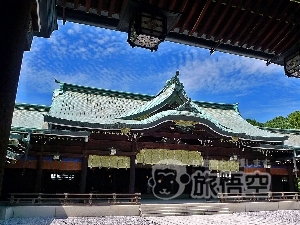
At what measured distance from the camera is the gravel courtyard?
1160 centimetres

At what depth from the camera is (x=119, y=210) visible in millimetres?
13852

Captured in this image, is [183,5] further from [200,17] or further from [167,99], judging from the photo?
[167,99]

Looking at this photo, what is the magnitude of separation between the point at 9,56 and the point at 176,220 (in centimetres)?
1326

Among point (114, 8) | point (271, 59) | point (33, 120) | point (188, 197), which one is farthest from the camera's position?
point (188, 197)

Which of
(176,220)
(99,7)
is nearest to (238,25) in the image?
(99,7)

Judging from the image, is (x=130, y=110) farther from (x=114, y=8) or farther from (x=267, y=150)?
(x=114, y=8)

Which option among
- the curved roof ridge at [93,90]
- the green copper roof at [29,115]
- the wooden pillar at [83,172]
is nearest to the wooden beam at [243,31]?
the wooden pillar at [83,172]

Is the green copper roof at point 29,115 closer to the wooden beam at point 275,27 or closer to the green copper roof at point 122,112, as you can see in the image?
the green copper roof at point 122,112

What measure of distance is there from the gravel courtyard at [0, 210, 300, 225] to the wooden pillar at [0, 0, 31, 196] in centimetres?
1137

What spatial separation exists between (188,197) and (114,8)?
18279mm

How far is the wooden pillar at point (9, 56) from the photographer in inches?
56.2

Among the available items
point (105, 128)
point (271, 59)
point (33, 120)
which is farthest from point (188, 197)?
point (271, 59)

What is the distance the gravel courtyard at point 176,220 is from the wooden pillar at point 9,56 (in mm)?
11368

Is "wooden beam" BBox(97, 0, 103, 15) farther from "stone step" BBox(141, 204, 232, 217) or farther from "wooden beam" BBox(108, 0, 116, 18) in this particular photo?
"stone step" BBox(141, 204, 232, 217)
